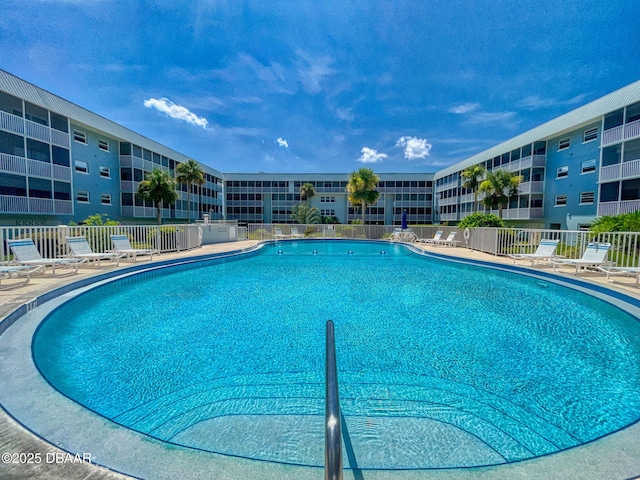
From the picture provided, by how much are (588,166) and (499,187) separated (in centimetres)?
534

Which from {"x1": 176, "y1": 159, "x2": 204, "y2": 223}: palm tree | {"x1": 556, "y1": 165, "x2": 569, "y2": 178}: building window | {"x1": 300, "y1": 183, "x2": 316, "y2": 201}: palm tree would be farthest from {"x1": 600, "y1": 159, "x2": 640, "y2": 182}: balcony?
{"x1": 176, "y1": 159, "x2": 204, "y2": 223}: palm tree

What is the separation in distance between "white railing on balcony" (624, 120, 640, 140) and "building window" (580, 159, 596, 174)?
2926 millimetres

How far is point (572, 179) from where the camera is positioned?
20844 millimetres

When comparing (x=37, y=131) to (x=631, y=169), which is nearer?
(x=631, y=169)

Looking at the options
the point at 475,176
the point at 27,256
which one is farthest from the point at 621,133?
the point at 27,256

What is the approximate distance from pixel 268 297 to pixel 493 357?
426 centimetres

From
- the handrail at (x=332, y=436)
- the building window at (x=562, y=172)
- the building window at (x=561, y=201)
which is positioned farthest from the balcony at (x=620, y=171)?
the handrail at (x=332, y=436)

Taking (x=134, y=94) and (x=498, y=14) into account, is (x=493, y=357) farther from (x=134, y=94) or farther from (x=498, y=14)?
(x=134, y=94)

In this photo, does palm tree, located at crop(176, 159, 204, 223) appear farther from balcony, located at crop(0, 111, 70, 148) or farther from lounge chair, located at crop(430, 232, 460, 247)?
lounge chair, located at crop(430, 232, 460, 247)

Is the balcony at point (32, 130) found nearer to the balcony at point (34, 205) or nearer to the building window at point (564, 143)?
the balcony at point (34, 205)

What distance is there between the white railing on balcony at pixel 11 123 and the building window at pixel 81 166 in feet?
12.8

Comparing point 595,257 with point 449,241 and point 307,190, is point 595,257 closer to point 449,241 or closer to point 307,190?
point 449,241

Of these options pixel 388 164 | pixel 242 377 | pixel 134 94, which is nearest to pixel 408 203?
pixel 388 164

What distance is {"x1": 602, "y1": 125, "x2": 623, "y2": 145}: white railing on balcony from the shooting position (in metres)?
16.9
